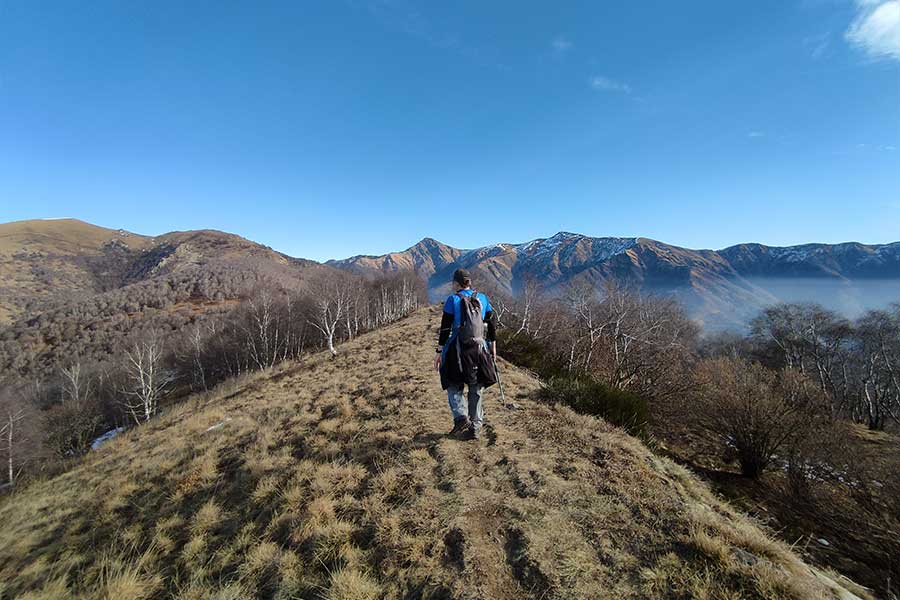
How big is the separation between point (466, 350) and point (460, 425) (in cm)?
155

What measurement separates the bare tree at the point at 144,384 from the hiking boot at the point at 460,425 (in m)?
31.0

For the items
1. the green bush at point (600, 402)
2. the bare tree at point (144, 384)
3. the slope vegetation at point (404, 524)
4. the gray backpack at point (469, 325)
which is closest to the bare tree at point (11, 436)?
the bare tree at point (144, 384)

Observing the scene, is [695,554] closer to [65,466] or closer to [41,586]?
[41,586]

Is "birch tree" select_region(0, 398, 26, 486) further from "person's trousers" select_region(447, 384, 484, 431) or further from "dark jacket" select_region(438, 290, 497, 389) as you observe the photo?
"dark jacket" select_region(438, 290, 497, 389)

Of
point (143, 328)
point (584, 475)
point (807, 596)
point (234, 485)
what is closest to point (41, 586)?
point (234, 485)

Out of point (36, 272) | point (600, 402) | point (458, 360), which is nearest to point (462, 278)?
point (458, 360)

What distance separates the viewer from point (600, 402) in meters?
7.70

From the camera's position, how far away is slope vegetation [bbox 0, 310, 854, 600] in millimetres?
3025

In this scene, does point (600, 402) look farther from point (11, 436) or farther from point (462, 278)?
point (11, 436)

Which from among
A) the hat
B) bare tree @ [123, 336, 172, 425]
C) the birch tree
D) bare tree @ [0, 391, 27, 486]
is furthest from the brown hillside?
the hat

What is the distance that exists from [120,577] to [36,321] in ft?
455

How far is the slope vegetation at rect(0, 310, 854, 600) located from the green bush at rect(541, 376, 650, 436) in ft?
2.89

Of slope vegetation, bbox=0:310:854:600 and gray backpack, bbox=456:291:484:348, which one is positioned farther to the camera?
gray backpack, bbox=456:291:484:348

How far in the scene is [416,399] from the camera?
777 centimetres
